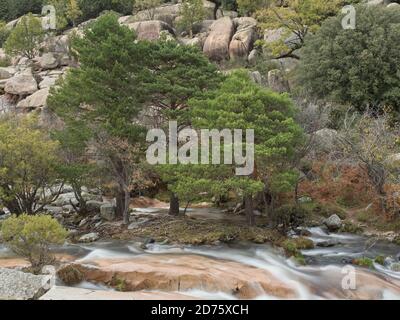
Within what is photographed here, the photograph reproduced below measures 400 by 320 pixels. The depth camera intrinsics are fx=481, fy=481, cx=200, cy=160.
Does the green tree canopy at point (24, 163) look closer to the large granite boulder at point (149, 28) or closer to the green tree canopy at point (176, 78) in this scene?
the green tree canopy at point (176, 78)

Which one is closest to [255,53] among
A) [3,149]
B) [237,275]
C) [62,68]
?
[62,68]

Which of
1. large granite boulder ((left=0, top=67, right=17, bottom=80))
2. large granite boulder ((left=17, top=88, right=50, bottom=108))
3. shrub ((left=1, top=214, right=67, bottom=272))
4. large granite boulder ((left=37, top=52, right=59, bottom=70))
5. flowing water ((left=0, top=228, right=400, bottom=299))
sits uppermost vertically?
large granite boulder ((left=37, top=52, right=59, bottom=70))

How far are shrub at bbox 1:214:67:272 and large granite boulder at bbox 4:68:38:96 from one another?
34.5 metres

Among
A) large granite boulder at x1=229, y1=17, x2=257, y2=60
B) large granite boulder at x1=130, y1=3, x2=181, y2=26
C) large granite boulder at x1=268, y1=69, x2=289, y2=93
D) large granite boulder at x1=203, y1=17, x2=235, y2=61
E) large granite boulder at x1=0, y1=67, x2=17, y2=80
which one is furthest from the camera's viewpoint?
large granite boulder at x1=130, y1=3, x2=181, y2=26

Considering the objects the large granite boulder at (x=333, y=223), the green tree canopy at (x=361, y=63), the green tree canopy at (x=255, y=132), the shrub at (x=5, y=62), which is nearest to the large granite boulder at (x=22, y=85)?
the shrub at (x=5, y=62)

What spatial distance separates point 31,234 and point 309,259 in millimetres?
10396

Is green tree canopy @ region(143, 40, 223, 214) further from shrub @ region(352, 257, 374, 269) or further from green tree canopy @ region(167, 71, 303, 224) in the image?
shrub @ region(352, 257, 374, 269)

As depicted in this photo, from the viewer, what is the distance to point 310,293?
50.0ft

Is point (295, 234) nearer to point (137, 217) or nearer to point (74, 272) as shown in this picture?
point (137, 217)

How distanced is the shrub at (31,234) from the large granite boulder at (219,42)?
37747 mm

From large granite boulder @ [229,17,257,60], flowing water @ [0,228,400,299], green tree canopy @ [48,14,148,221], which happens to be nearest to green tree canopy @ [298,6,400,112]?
flowing water @ [0,228,400,299]

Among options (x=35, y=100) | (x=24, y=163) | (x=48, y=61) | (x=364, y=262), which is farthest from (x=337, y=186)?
(x=48, y=61)
